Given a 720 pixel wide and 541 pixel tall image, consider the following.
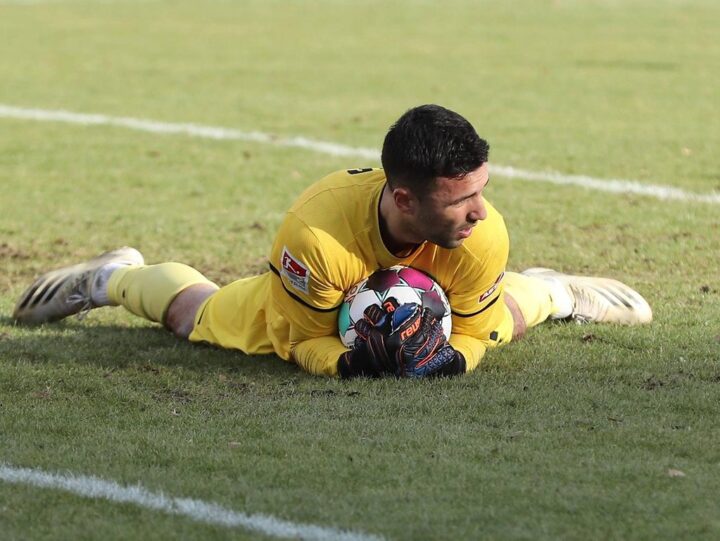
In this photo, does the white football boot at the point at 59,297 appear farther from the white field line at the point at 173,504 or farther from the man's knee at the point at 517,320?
the white field line at the point at 173,504

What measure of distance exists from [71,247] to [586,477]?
5.44 meters

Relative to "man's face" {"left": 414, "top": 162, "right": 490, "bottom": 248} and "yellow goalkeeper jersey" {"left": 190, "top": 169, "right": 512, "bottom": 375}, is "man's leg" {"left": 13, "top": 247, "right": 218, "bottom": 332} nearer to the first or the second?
"yellow goalkeeper jersey" {"left": 190, "top": 169, "right": 512, "bottom": 375}

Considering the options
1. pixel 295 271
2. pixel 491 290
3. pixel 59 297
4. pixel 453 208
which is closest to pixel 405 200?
pixel 453 208

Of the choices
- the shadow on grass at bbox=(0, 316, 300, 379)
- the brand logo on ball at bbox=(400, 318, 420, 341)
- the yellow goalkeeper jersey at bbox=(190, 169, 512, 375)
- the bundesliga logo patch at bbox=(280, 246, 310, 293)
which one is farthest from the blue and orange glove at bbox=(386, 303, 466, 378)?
the shadow on grass at bbox=(0, 316, 300, 379)

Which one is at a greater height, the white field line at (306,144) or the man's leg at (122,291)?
the man's leg at (122,291)

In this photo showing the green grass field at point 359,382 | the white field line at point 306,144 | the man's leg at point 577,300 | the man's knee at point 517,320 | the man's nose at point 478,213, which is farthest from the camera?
the white field line at point 306,144

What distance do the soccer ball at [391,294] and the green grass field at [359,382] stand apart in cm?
29

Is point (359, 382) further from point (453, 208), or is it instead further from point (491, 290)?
point (453, 208)

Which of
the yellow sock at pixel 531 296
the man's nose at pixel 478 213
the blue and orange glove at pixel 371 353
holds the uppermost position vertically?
the man's nose at pixel 478 213

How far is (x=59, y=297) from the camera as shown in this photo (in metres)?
7.23

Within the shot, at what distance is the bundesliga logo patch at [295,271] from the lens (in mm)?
5758

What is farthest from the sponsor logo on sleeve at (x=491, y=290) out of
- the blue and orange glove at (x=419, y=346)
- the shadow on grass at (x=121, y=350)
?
the shadow on grass at (x=121, y=350)

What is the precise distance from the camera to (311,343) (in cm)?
607

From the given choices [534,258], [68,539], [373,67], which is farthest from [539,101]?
[68,539]
